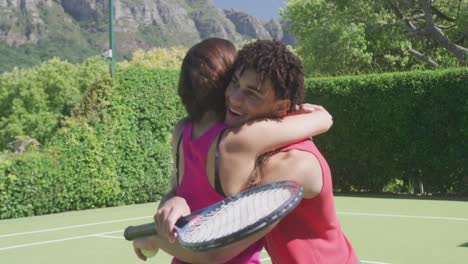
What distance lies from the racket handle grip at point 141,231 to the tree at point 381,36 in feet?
89.0

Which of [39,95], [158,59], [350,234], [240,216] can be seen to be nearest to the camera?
[240,216]

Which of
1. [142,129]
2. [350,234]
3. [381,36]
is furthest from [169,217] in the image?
[381,36]

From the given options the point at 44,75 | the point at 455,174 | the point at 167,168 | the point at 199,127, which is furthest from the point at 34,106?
the point at 199,127

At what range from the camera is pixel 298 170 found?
6.62 feet

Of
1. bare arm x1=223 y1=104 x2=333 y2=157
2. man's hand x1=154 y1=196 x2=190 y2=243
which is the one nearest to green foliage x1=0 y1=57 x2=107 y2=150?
man's hand x1=154 y1=196 x2=190 y2=243

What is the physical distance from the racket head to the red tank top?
0.52 ft

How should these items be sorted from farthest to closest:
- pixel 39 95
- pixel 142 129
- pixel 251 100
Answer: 1. pixel 39 95
2. pixel 142 129
3. pixel 251 100

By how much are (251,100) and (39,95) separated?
156 feet

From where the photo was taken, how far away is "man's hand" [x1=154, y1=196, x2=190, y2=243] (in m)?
2.05

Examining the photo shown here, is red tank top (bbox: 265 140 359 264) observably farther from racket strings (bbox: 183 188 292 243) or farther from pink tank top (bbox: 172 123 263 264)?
pink tank top (bbox: 172 123 263 264)

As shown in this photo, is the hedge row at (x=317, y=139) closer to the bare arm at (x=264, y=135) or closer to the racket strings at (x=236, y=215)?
the bare arm at (x=264, y=135)

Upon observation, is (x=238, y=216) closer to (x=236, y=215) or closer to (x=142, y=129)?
(x=236, y=215)

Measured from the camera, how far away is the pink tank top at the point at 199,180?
2346 mm

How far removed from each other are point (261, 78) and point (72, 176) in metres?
12.4
